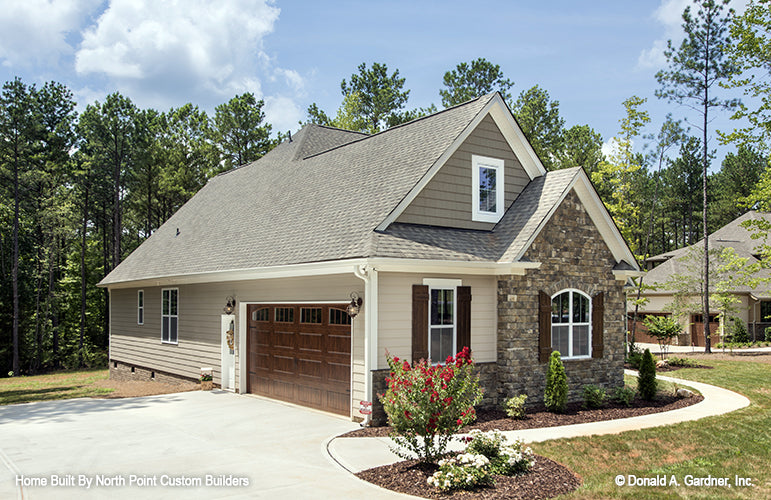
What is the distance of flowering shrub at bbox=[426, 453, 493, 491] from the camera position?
7258mm

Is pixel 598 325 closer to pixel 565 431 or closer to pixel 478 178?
pixel 565 431

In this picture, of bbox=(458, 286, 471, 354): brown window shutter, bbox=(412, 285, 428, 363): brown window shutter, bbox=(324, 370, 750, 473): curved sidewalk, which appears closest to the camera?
bbox=(324, 370, 750, 473): curved sidewalk

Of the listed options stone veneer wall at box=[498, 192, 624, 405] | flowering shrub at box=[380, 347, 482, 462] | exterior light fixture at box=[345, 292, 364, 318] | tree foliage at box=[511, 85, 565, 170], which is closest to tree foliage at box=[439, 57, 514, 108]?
tree foliage at box=[511, 85, 565, 170]

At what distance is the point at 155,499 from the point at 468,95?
34537mm

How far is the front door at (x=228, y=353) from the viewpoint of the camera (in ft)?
51.3

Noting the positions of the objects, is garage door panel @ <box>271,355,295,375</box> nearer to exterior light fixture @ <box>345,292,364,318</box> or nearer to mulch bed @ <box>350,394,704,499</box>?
A: exterior light fixture @ <box>345,292,364,318</box>

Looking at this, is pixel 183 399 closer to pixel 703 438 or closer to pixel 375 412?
pixel 375 412

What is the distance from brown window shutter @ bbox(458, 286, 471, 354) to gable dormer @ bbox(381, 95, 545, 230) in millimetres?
1693

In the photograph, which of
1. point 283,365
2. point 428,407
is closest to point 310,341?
point 283,365

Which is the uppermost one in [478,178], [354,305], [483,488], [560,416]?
[478,178]

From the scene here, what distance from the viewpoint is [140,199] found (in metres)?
39.6

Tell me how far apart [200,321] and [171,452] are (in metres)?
8.48

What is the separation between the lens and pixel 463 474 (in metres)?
7.32

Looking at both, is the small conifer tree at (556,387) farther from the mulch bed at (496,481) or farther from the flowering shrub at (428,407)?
the flowering shrub at (428,407)
